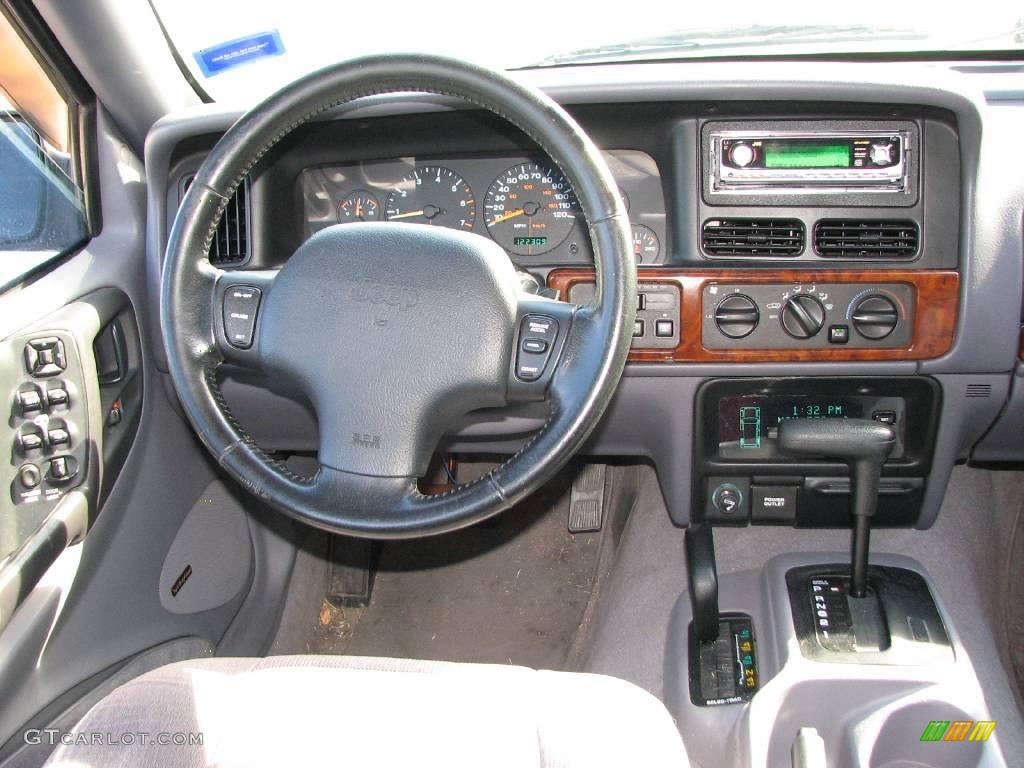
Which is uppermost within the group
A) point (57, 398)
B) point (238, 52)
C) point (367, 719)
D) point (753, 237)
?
point (238, 52)

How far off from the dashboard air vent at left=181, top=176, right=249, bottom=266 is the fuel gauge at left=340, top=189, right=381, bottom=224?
20 cm

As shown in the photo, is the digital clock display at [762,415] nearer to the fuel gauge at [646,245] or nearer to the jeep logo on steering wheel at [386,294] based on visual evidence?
the fuel gauge at [646,245]

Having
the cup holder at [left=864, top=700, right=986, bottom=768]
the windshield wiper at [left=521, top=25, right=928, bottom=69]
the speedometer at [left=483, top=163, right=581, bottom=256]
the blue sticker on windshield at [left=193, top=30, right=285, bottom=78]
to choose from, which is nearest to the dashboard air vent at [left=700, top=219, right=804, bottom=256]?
the speedometer at [left=483, top=163, right=581, bottom=256]

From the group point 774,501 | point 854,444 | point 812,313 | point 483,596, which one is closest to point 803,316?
point 812,313

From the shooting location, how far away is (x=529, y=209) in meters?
1.83

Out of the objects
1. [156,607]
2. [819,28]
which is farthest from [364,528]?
[819,28]

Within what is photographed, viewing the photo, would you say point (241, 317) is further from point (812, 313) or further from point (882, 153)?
point (882, 153)

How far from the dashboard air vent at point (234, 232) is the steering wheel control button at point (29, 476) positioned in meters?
0.55

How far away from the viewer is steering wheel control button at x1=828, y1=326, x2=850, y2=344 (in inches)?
69.0

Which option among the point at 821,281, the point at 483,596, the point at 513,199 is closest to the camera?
Result: the point at 821,281

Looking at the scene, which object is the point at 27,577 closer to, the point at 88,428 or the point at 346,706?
the point at 88,428

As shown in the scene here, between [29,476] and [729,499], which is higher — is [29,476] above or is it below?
above

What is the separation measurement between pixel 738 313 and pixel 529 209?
1.51ft

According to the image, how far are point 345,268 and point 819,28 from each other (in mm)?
1208
